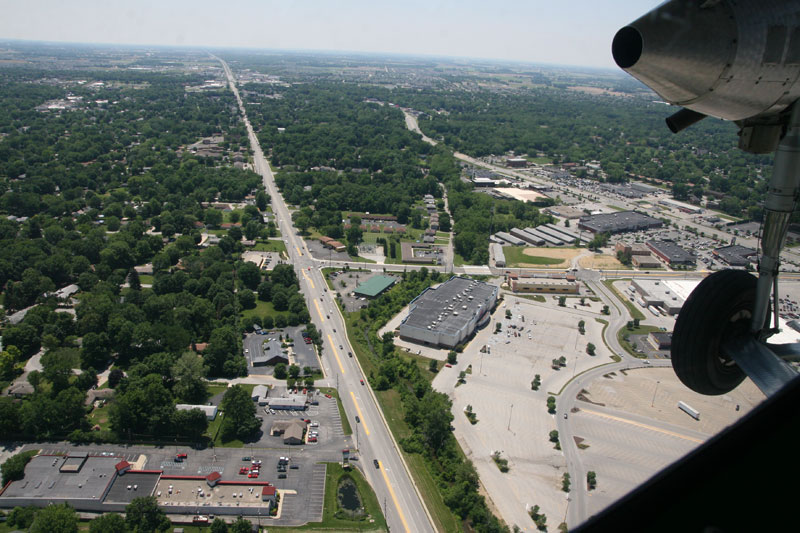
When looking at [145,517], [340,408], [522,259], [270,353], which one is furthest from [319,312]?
[522,259]

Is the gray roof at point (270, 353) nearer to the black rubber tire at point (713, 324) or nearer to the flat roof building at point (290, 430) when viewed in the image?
the flat roof building at point (290, 430)

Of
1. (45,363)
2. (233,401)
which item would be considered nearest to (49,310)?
(45,363)

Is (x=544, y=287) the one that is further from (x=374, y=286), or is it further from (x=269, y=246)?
(x=269, y=246)

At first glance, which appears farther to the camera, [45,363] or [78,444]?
[45,363]

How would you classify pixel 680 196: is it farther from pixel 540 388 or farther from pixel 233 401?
pixel 233 401

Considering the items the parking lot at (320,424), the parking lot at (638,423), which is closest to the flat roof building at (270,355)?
the parking lot at (320,424)
